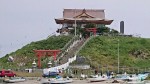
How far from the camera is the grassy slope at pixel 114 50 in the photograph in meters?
80.2

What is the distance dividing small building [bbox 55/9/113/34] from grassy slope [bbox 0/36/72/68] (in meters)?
9.83

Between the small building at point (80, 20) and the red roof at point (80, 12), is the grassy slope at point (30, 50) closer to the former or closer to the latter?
the small building at point (80, 20)

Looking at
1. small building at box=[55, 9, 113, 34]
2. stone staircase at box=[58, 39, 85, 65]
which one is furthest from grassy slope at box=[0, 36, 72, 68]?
small building at box=[55, 9, 113, 34]

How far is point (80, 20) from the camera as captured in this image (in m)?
109

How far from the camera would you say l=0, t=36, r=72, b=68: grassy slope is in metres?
83.7

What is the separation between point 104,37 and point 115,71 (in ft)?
73.0

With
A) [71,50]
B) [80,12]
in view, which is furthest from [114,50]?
[80,12]

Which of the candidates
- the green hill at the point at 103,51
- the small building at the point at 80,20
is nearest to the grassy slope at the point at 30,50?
the green hill at the point at 103,51

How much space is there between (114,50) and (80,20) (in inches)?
919

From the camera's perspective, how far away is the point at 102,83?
179ft

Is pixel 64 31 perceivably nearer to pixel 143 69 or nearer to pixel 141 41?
pixel 141 41

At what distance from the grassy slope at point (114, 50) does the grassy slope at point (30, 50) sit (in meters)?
5.96

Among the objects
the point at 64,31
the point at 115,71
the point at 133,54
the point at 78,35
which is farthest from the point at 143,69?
the point at 64,31

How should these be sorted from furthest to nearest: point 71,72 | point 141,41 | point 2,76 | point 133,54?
point 141,41
point 133,54
point 71,72
point 2,76
